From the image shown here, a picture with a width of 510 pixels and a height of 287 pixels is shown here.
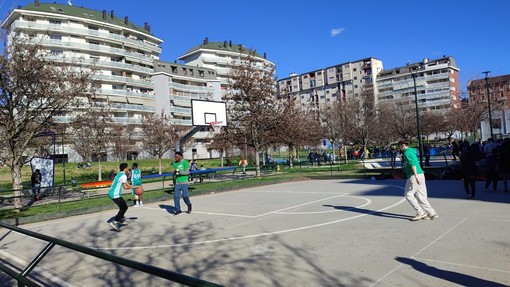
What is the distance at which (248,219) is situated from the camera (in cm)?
1072

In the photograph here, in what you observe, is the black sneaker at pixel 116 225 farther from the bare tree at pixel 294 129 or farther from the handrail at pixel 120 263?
the bare tree at pixel 294 129

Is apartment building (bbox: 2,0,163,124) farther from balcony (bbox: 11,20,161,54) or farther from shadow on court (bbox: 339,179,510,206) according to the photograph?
shadow on court (bbox: 339,179,510,206)

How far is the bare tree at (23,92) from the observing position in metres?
15.9

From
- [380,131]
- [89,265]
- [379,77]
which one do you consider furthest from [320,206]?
[379,77]

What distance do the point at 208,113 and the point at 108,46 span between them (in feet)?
180

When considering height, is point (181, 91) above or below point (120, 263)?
above

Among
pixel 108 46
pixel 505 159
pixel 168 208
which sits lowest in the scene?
pixel 168 208

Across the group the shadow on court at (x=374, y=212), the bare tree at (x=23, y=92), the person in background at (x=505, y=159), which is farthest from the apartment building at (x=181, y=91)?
the person in background at (x=505, y=159)

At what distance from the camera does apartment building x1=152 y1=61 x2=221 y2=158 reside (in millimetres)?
78062

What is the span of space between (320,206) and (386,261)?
647cm

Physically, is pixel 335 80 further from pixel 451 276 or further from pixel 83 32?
pixel 451 276

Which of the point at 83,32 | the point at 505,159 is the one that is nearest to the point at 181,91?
the point at 83,32

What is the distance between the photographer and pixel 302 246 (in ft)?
23.7

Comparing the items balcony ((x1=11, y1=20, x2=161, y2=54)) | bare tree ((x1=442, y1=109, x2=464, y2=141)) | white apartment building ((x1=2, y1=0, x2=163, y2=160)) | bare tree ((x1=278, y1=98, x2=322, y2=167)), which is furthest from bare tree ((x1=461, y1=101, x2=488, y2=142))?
balcony ((x1=11, y1=20, x2=161, y2=54))
